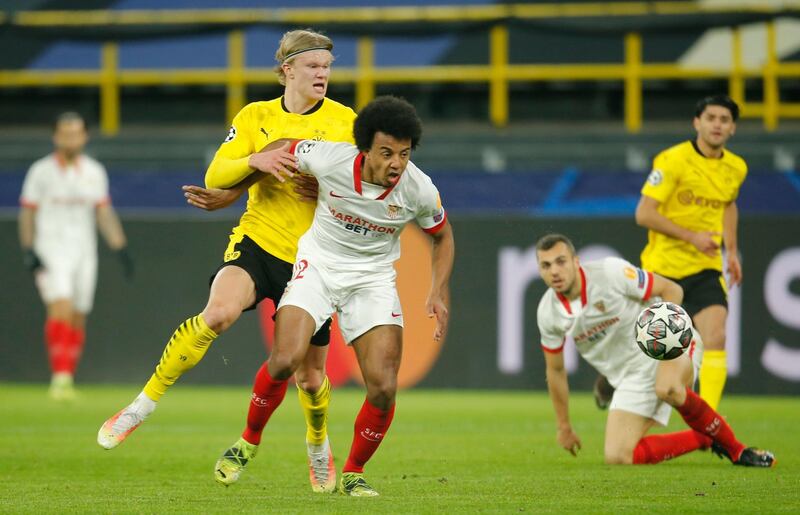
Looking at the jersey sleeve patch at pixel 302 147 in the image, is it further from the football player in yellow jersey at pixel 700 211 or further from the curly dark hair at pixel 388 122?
the football player in yellow jersey at pixel 700 211

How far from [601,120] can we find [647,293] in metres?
9.33

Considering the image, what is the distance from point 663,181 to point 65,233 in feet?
21.7

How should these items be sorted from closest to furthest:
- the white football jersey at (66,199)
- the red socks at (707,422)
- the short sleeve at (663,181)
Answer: the red socks at (707,422)
the short sleeve at (663,181)
the white football jersey at (66,199)

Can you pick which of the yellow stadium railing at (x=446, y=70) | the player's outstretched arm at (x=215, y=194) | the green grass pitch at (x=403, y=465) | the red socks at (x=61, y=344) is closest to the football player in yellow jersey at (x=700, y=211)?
the green grass pitch at (x=403, y=465)

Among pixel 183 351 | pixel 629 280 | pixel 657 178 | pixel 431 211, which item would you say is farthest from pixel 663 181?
pixel 183 351

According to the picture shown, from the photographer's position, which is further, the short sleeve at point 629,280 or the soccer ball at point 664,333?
the short sleeve at point 629,280

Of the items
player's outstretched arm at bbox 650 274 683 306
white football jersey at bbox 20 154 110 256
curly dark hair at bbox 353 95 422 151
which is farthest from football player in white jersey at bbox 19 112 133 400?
curly dark hair at bbox 353 95 422 151

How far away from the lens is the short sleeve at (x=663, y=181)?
9.43 meters

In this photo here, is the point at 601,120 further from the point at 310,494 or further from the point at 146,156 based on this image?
the point at 310,494

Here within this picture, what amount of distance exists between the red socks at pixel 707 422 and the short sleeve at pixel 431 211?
2.00m

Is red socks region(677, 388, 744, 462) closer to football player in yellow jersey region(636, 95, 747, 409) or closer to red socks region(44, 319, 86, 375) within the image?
football player in yellow jersey region(636, 95, 747, 409)

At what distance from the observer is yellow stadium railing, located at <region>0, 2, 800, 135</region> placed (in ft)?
54.3

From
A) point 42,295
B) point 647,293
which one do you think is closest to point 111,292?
point 42,295

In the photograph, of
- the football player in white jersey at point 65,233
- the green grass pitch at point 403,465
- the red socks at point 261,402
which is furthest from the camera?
the football player in white jersey at point 65,233
